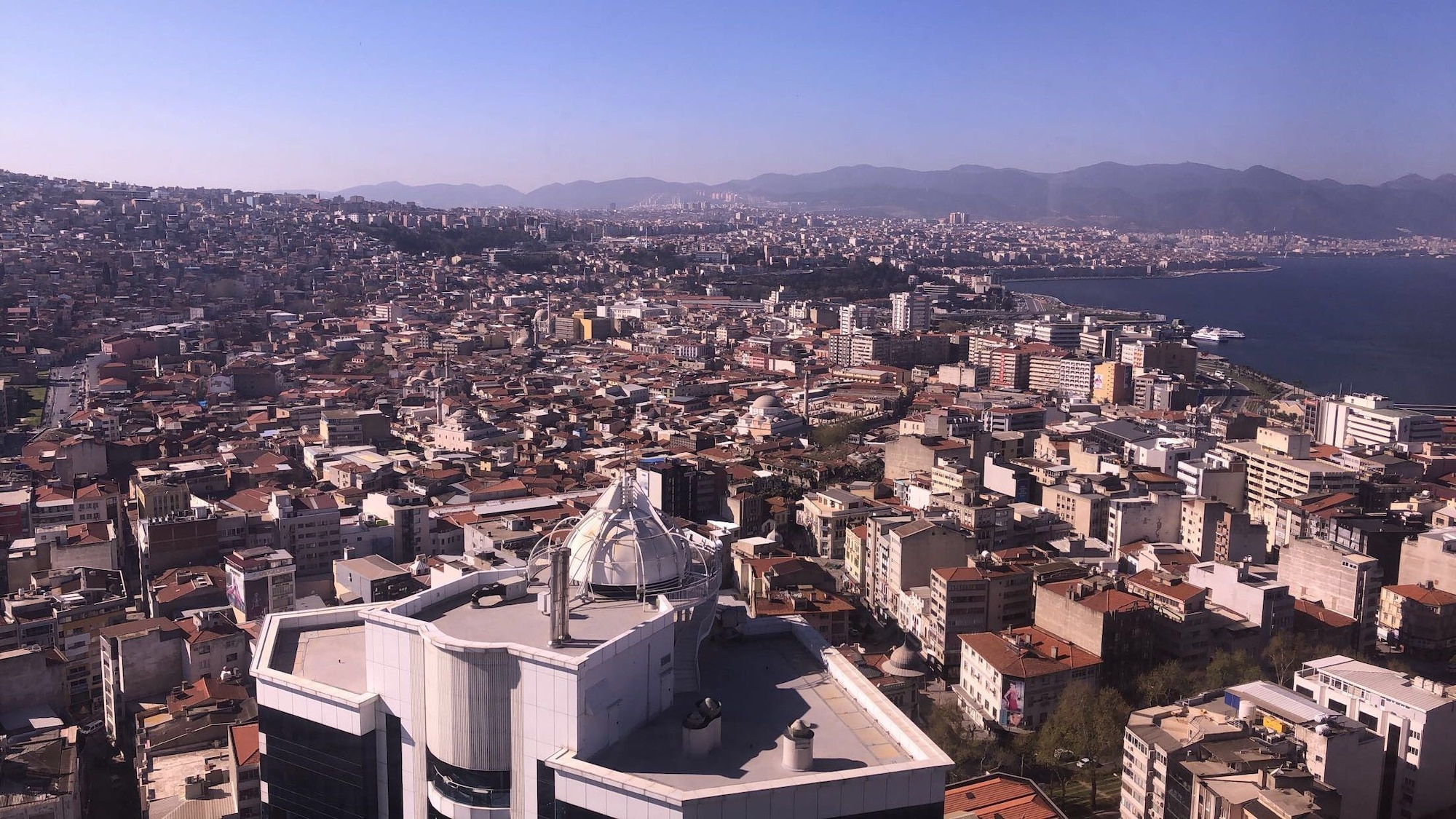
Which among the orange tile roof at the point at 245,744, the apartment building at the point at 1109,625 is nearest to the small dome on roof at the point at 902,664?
the apartment building at the point at 1109,625

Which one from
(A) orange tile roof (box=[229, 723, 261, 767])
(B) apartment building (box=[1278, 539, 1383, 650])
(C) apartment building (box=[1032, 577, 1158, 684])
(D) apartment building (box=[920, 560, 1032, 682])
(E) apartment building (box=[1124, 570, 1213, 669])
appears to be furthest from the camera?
(B) apartment building (box=[1278, 539, 1383, 650])

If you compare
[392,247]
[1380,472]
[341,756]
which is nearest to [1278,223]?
[392,247]

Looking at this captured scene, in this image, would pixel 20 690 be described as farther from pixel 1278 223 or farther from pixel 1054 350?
pixel 1278 223

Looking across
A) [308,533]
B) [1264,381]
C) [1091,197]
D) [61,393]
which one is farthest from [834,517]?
[1091,197]

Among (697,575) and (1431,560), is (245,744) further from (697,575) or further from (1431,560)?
(1431,560)

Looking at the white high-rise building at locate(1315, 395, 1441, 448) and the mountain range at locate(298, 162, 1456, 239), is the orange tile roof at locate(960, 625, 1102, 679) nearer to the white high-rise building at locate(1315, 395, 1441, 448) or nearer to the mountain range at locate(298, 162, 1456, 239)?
the white high-rise building at locate(1315, 395, 1441, 448)

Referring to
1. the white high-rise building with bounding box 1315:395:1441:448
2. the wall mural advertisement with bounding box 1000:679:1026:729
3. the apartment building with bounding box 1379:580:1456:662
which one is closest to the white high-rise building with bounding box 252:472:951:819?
the wall mural advertisement with bounding box 1000:679:1026:729
